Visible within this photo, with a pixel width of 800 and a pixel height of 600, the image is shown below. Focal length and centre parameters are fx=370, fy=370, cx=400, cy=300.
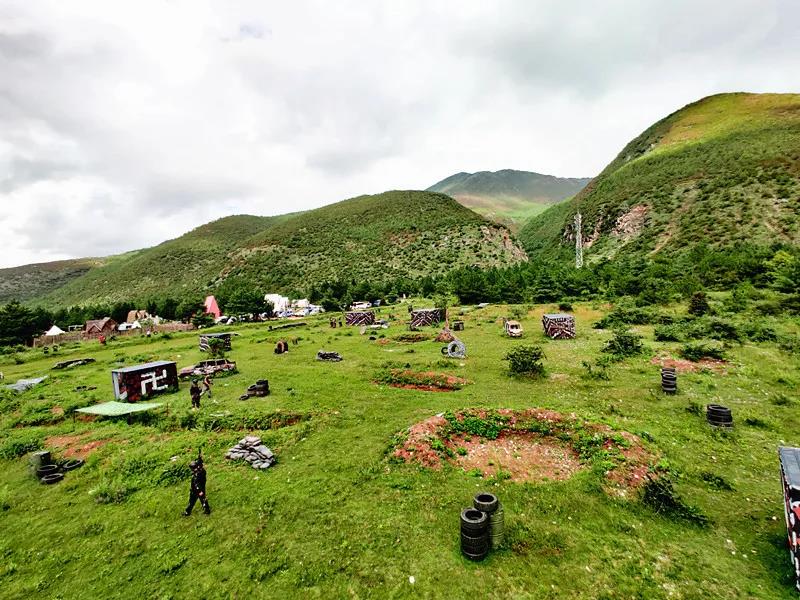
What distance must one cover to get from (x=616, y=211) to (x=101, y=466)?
332ft

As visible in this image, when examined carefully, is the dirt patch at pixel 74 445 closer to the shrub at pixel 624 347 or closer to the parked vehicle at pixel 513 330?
the shrub at pixel 624 347

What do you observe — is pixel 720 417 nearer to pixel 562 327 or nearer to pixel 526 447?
pixel 526 447

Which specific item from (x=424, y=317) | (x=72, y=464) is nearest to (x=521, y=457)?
(x=72, y=464)

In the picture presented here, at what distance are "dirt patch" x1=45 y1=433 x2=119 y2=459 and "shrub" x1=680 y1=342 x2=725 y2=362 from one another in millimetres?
32309

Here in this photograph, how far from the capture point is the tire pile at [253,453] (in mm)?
13680

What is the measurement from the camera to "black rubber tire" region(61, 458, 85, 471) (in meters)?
14.4

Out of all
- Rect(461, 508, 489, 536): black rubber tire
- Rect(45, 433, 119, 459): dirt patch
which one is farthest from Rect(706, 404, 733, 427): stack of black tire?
Rect(45, 433, 119, 459): dirt patch

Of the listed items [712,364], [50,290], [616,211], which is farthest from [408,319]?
[50,290]

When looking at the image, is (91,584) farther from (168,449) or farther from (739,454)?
(739,454)

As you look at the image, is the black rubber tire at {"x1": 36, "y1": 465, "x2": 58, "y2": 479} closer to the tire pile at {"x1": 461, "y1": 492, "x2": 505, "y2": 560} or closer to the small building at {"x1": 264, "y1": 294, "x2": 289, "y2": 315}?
the tire pile at {"x1": 461, "y1": 492, "x2": 505, "y2": 560}

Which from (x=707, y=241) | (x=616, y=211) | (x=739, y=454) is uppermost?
(x=616, y=211)

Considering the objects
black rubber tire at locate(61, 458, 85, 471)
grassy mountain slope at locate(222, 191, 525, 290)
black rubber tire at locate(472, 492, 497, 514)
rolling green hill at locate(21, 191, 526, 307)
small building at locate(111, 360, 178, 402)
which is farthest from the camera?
rolling green hill at locate(21, 191, 526, 307)

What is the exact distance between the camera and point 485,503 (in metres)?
9.33

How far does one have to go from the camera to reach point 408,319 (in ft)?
171
